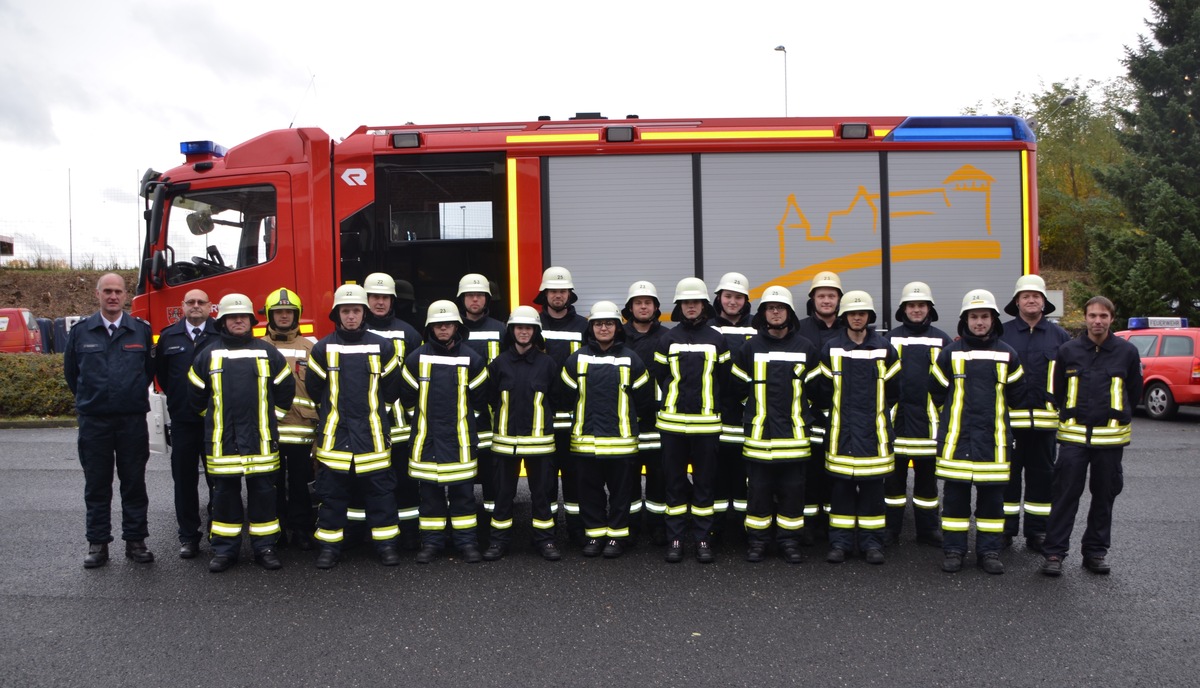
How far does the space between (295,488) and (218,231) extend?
7.91 ft

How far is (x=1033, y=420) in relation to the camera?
18.4 ft

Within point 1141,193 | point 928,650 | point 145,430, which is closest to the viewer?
point 928,650

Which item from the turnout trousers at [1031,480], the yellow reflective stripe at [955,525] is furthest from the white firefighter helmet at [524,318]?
the turnout trousers at [1031,480]

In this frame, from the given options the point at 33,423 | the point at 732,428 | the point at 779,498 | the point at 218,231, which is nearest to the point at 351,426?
the point at 732,428

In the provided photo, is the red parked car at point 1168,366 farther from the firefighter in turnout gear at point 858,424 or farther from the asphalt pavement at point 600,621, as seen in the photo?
the firefighter in turnout gear at point 858,424

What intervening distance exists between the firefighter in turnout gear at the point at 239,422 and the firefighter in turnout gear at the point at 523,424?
4.35 feet

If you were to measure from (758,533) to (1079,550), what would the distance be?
220 cm

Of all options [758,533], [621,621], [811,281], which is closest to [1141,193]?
[811,281]

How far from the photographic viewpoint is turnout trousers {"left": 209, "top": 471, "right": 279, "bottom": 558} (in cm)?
537

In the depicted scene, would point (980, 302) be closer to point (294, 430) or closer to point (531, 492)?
point (531, 492)

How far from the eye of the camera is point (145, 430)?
5656 mm

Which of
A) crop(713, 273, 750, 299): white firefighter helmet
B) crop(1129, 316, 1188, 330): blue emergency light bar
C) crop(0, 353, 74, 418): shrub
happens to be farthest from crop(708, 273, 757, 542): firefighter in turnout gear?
crop(0, 353, 74, 418): shrub

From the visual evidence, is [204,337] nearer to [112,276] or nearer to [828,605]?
[112,276]

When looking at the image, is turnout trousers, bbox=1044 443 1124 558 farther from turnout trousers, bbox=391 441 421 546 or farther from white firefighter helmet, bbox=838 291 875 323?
turnout trousers, bbox=391 441 421 546
